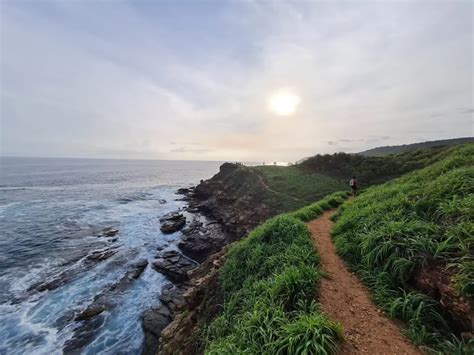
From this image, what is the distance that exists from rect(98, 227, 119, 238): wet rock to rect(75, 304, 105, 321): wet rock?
13495mm

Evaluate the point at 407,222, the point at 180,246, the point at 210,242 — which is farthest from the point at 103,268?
the point at 407,222

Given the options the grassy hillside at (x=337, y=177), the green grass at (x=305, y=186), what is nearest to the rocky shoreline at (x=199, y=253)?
the grassy hillside at (x=337, y=177)

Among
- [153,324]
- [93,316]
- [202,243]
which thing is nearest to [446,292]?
[153,324]

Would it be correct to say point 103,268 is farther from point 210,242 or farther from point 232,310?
point 232,310

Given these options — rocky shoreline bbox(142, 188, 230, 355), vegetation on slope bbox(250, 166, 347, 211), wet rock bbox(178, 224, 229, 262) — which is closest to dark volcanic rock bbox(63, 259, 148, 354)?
rocky shoreline bbox(142, 188, 230, 355)

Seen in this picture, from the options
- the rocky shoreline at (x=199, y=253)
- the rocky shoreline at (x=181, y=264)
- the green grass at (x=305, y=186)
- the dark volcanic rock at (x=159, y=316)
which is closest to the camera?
the rocky shoreline at (x=199, y=253)

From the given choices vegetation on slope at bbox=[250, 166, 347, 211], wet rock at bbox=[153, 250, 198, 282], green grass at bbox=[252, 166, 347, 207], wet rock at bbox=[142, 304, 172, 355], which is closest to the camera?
wet rock at bbox=[142, 304, 172, 355]

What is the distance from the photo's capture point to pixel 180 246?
918 inches

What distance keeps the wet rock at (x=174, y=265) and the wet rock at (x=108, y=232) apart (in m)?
9.35

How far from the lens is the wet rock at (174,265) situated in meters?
18.2

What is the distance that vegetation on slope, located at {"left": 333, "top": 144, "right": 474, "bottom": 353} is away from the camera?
13.7 ft

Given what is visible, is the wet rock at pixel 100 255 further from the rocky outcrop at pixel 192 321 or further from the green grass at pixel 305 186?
the green grass at pixel 305 186

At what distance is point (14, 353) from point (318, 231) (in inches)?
648

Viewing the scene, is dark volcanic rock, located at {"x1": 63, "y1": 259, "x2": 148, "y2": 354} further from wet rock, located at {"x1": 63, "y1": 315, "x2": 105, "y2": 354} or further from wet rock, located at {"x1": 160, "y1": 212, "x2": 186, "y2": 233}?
wet rock, located at {"x1": 160, "y1": 212, "x2": 186, "y2": 233}
